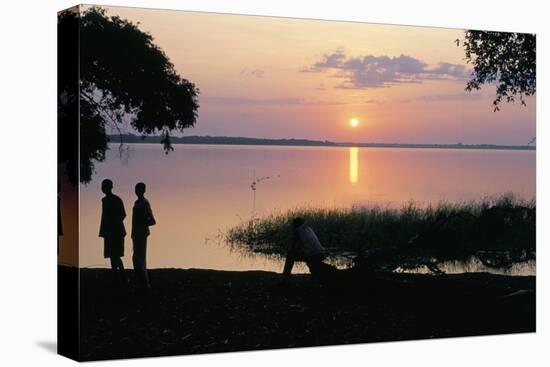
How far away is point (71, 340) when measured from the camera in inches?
480

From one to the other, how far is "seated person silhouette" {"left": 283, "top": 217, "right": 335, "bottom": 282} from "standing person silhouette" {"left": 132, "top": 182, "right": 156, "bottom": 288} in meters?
1.59

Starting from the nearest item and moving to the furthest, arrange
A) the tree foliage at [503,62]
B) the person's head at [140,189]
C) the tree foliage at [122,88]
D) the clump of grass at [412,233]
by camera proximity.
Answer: the tree foliage at [122,88] < the person's head at [140,189] < the clump of grass at [412,233] < the tree foliage at [503,62]

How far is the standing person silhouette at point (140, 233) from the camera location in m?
12.3

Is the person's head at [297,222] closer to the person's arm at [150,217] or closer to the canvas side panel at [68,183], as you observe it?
the person's arm at [150,217]

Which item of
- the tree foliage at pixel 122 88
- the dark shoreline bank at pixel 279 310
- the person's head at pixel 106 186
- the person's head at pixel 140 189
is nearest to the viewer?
the tree foliage at pixel 122 88

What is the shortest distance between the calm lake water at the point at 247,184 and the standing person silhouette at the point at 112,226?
54mm

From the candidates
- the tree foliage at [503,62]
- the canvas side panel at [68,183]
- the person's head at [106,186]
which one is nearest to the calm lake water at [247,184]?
the person's head at [106,186]

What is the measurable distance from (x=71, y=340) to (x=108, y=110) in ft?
7.10

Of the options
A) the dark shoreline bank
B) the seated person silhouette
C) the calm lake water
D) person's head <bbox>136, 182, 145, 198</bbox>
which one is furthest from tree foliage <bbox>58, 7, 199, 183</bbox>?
the seated person silhouette

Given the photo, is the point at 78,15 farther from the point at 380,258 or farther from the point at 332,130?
the point at 380,258

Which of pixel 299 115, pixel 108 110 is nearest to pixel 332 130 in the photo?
pixel 299 115

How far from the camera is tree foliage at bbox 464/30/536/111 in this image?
1416 cm

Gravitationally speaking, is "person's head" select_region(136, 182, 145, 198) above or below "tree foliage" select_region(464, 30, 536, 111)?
below

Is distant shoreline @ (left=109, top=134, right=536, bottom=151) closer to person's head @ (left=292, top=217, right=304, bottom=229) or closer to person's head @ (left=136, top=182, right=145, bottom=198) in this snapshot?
person's head @ (left=136, top=182, right=145, bottom=198)
